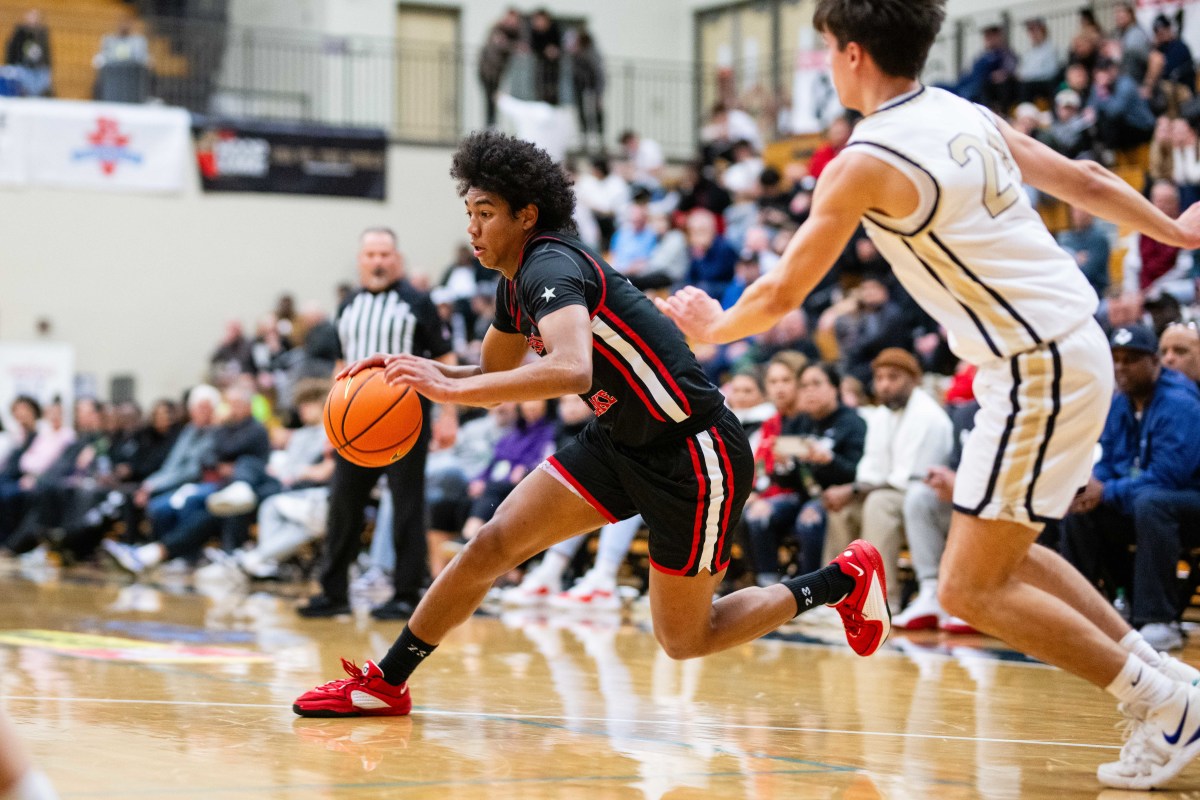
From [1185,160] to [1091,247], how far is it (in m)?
0.97

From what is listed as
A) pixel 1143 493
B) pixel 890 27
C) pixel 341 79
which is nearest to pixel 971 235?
pixel 890 27

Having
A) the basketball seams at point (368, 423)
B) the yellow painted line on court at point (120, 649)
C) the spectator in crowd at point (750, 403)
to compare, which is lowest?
the yellow painted line on court at point (120, 649)

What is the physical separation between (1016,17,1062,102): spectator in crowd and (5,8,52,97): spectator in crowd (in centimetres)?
1128

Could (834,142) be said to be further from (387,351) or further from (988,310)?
(988,310)

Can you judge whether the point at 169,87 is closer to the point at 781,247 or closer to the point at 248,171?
the point at 248,171

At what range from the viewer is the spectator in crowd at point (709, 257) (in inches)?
546

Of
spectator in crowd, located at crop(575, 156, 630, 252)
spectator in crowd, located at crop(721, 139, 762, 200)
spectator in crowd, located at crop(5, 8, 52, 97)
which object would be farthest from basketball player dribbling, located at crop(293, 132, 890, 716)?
spectator in crowd, located at crop(5, 8, 52, 97)

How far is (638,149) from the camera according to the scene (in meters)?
18.7

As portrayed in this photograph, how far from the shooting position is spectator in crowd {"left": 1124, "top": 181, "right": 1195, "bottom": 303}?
388 inches

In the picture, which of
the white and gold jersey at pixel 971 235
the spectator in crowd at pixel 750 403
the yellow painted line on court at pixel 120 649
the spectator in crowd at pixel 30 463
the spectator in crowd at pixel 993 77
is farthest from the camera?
the spectator in crowd at pixel 30 463

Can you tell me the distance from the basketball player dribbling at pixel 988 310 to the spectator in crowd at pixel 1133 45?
10.0 metres

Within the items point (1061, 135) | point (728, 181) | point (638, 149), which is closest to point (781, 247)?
point (1061, 135)

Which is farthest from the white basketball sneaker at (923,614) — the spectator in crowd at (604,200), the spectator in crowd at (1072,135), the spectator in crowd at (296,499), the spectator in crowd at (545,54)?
the spectator in crowd at (545,54)

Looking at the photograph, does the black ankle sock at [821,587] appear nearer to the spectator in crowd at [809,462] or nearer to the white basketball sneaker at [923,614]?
the white basketball sneaker at [923,614]
